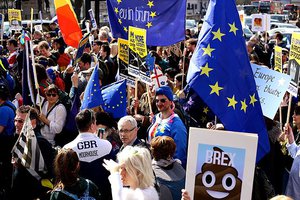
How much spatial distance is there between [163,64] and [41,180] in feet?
21.1

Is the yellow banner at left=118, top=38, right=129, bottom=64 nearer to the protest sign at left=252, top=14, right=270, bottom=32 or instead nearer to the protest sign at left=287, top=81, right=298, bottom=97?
the protest sign at left=287, top=81, right=298, bottom=97

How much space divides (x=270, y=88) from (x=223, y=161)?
9.23 feet

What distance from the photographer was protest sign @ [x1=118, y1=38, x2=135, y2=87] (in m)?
7.76

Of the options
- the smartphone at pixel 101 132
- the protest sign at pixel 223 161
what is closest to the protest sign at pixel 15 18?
the smartphone at pixel 101 132

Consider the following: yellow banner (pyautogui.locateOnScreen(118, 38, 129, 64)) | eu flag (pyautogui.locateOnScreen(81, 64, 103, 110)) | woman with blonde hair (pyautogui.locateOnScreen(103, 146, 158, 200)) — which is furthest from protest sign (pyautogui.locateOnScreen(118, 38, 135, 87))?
woman with blonde hair (pyautogui.locateOnScreen(103, 146, 158, 200))

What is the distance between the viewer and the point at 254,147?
3760mm

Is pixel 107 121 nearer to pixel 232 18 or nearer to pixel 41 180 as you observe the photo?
pixel 41 180

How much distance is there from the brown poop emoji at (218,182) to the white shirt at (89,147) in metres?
1.76

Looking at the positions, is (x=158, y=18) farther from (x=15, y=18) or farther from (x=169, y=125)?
(x=15, y=18)

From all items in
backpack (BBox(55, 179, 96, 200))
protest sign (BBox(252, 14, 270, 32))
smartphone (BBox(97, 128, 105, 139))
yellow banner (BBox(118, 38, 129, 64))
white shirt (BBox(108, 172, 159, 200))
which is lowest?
protest sign (BBox(252, 14, 270, 32))

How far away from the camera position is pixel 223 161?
3773 mm

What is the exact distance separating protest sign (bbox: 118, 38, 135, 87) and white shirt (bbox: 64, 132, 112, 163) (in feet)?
7.79

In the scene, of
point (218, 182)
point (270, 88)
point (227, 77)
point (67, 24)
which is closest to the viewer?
point (218, 182)

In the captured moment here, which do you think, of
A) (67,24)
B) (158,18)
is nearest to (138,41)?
(158,18)
